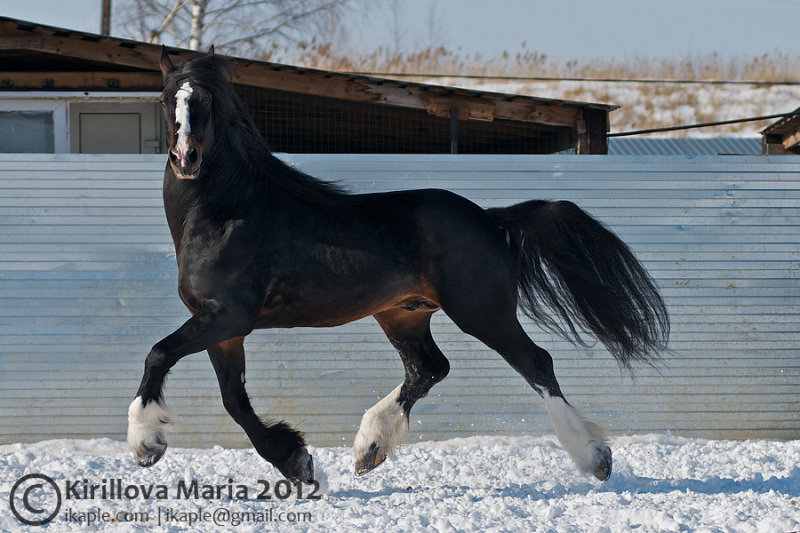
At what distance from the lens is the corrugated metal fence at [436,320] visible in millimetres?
6008

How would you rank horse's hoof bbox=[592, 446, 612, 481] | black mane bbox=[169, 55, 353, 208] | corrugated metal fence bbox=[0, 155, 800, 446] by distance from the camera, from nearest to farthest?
black mane bbox=[169, 55, 353, 208] → horse's hoof bbox=[592, 446, 612, 481] → corrugated metal fence bbox=[0, 155, 800, 446]

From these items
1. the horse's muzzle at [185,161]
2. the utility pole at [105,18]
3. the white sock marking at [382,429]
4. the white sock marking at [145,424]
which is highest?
the utility pole at [105,18]

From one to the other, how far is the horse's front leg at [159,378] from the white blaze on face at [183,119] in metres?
0.69

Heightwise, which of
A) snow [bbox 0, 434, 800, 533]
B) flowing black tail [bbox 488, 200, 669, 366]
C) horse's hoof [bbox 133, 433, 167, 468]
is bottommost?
snow [bbox 0, 434, 800, 533]

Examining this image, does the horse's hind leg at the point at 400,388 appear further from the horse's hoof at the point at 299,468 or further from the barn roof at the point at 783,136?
the barn roof at the point at 783,136

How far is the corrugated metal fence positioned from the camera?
237 inches

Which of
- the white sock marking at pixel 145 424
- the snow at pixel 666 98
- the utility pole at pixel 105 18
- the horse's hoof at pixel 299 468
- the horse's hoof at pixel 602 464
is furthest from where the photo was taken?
the snow at pixel 666 98

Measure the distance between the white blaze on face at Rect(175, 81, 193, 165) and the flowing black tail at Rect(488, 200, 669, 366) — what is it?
175cm

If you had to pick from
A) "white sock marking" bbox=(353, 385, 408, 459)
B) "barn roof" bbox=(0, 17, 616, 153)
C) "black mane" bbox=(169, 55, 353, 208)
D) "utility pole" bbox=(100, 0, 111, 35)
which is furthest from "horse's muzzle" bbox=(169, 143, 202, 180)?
"utility pole" bbox=(100, 0, 111, 35)

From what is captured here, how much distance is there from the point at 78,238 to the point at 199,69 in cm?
265

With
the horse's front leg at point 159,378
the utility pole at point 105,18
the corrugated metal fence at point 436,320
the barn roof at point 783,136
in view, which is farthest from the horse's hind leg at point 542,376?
the utility pole at point 105,18

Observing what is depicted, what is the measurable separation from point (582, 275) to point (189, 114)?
2.19m

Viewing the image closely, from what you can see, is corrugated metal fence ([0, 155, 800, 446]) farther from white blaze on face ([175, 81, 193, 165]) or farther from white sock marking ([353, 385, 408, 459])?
white blaze on face ([175, 81, 193, 165])

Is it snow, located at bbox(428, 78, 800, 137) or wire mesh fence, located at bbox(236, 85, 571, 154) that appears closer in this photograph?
wire mesh fence, located at bbox(236, 85, 571, 154)
